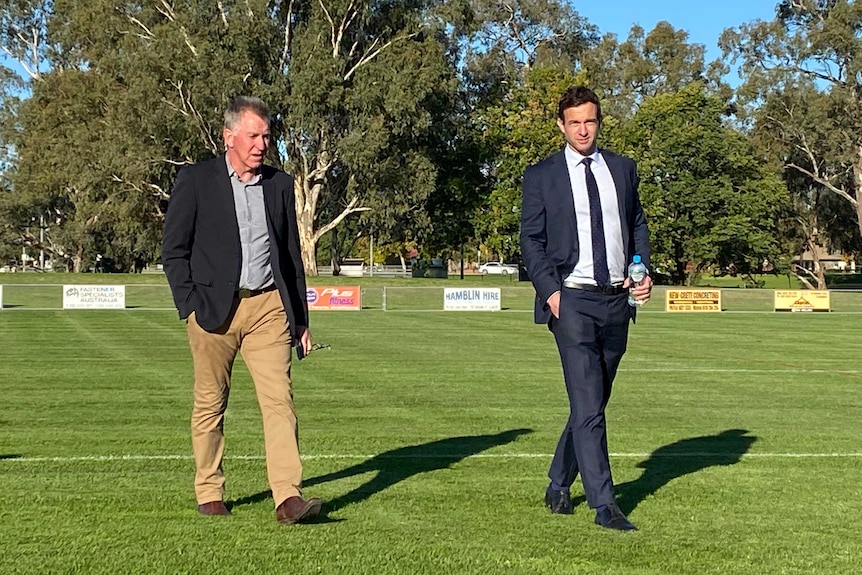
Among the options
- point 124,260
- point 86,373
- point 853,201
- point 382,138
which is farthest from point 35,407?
point 124,260

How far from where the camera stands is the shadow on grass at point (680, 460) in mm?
7258

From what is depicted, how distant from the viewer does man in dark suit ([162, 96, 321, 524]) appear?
6.13 m

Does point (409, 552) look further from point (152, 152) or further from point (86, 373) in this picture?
point (152, 152)

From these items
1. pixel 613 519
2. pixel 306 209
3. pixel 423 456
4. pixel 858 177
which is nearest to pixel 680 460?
pixel 423 456

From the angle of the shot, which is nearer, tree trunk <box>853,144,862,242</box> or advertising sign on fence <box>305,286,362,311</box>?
advertising sign on fence <box>305,286,362,311</box>

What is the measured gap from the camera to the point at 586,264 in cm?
618

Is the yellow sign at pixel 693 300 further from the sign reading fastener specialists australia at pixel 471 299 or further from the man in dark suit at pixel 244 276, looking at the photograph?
the man in dark suit at pixel 244 276

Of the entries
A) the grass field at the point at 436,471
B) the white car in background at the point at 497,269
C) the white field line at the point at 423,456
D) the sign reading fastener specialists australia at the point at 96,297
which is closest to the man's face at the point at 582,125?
the grass field at the point at 436,471

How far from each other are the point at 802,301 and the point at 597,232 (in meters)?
44.8

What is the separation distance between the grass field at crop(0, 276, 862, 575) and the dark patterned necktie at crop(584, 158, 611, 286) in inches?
51.1

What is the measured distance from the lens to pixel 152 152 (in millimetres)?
54406

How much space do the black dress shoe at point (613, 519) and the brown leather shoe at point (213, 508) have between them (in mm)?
1958

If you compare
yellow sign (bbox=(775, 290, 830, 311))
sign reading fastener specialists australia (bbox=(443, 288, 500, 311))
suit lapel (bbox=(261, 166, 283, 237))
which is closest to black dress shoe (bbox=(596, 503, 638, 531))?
suit lapel (bbox=(261, 166, 283, 237))

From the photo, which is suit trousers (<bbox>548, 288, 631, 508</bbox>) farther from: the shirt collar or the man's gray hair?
the man's gray hair
